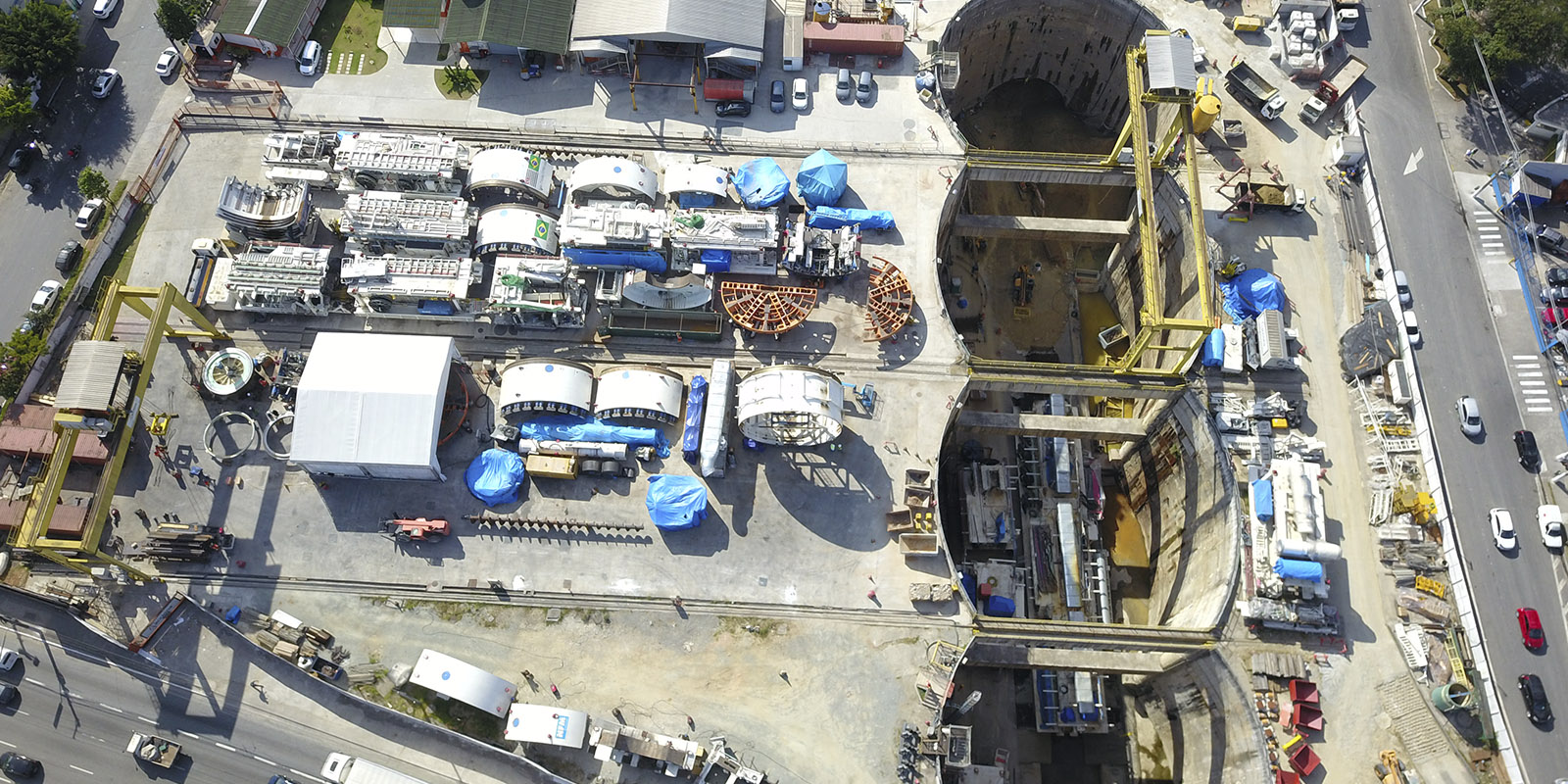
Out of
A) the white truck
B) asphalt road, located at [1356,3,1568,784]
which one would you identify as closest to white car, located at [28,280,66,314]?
the white truck

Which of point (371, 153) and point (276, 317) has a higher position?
point (371, 153)

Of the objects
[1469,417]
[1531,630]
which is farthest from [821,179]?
[1531,630]

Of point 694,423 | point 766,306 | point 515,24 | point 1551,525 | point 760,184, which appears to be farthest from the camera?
point 515,24

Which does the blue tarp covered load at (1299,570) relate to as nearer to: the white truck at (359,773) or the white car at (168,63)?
the white truck at (359,773)

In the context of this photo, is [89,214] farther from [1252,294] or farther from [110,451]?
[1252,294]

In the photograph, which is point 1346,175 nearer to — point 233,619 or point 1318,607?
point 1318,607

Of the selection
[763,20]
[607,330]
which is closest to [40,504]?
[607,330]
